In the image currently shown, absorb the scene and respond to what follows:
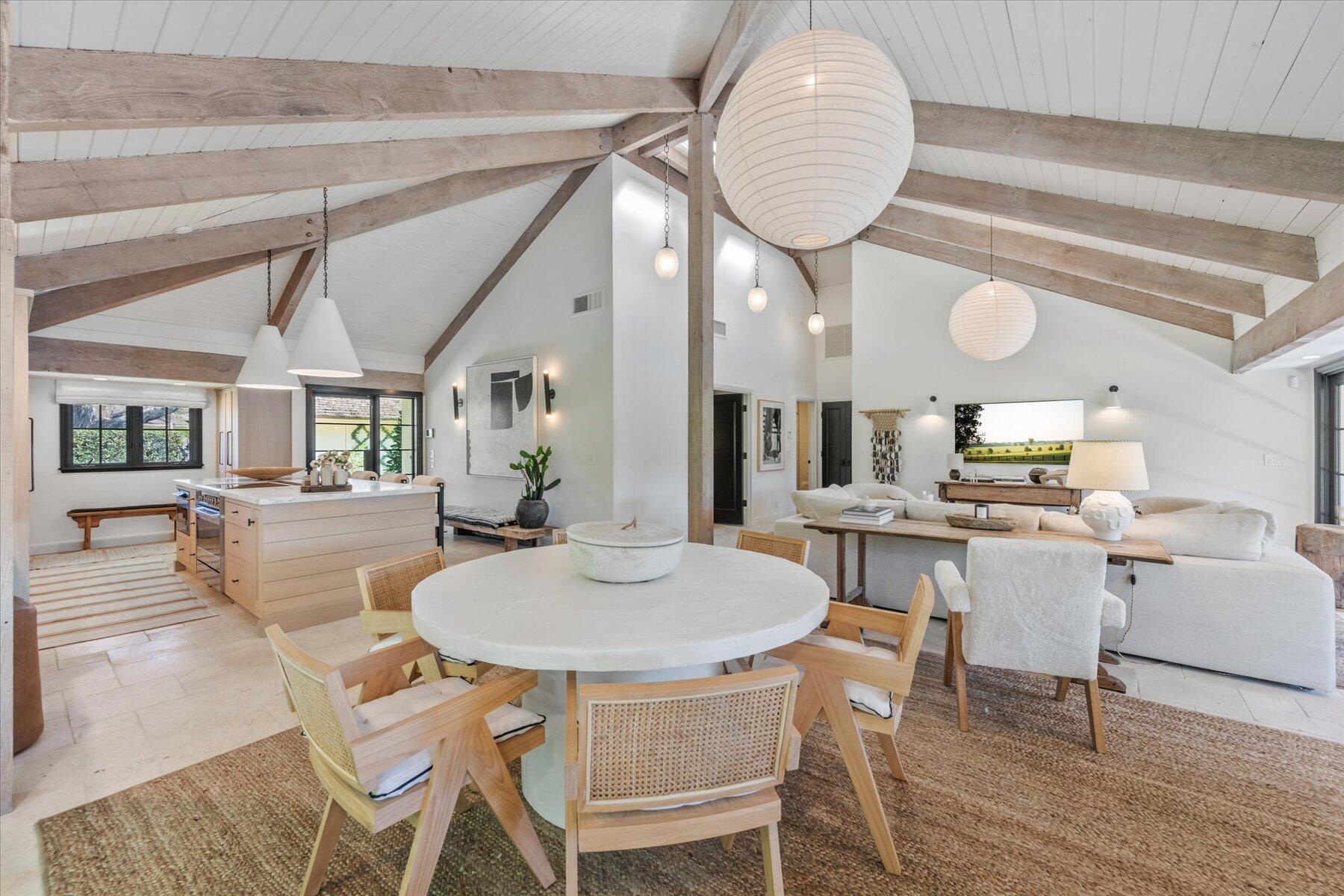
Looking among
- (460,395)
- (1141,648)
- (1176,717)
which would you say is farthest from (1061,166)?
(460,395)

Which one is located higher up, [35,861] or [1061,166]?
[1061,166]

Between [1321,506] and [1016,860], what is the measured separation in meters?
6.23

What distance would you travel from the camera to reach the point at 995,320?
5.09 m

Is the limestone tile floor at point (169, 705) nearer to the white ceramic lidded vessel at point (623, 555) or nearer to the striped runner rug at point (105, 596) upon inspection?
the striped runner rug at point (105, 596)

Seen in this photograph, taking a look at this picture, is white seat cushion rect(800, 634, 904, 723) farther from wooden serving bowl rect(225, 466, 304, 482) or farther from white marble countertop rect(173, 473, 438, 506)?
wooden serving bowl rect(225, 466, 304, 482)

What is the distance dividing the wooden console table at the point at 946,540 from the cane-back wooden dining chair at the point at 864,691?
1462 millimetres

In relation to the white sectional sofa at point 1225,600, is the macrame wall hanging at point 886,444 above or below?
above

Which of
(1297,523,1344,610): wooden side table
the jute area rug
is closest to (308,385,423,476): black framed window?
the jute area rug

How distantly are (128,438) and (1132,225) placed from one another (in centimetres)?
1031

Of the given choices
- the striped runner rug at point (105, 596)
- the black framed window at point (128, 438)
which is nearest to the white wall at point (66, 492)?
the black framed window at point (128, 438)

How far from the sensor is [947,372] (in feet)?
23.7

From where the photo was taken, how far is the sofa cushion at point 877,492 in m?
5.12

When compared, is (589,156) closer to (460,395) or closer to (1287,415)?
(460,395)

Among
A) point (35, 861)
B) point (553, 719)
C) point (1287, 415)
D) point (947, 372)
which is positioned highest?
point (947, 372)
